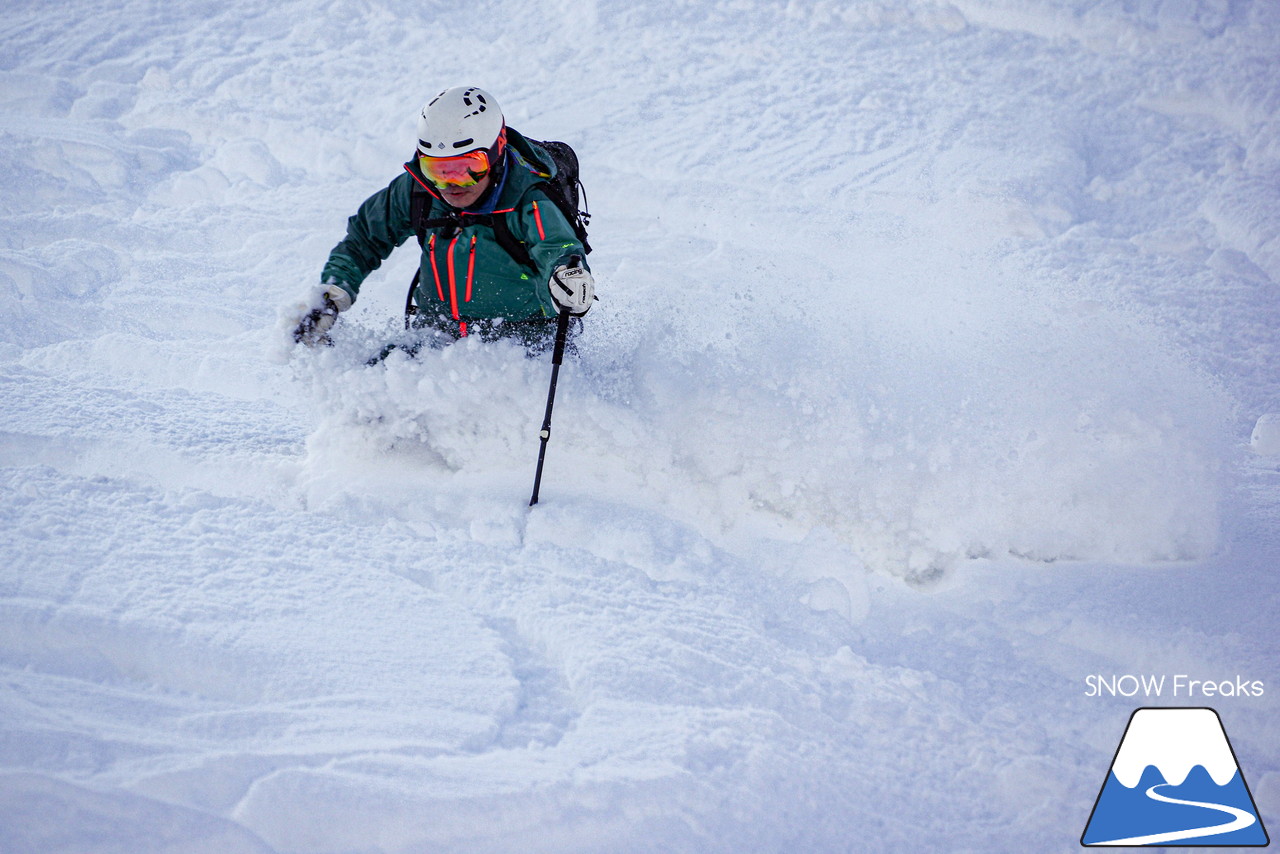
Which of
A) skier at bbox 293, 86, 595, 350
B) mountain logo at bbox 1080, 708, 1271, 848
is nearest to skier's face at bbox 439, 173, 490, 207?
skier at bbox 293, 86, 595, 350

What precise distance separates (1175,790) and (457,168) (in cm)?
315

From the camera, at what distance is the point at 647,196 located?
6598mm

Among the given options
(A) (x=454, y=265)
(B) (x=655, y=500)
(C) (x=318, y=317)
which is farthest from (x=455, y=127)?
(B) (x=655, y=500)

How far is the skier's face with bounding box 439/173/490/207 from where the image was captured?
338 cm

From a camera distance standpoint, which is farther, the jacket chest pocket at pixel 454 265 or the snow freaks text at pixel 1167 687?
the jacket chest pocket at pixel 454 265

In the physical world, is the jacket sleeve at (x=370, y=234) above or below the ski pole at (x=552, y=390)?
above

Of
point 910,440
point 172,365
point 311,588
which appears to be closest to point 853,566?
point 910,440

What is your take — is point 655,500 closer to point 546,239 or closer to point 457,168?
point 546,239

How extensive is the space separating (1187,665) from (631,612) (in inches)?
71.4

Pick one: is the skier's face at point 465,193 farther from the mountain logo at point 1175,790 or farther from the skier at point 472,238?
the mountain logo at point 1175,790

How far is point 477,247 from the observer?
3.51 metres

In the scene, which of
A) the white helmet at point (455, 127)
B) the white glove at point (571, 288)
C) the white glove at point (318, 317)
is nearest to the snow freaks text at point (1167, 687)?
the white glove at point (571, 288)

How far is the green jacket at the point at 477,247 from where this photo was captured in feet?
11.2

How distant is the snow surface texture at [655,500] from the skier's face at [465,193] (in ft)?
2.05
